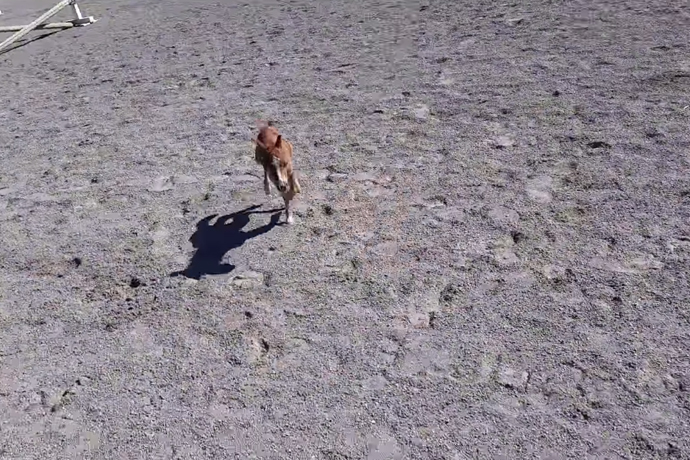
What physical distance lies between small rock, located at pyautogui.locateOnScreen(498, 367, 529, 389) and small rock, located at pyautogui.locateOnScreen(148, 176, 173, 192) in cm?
381

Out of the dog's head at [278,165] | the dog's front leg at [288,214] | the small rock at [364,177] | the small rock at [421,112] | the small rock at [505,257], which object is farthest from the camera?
the small rock at [421,112]

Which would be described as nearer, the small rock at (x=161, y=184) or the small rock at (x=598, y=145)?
the small rock at (x=598, y=145)

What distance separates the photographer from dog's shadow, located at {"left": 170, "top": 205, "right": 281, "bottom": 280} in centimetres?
550

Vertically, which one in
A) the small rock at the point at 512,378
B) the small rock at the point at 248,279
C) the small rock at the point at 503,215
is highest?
the small rock at the point at 248,279

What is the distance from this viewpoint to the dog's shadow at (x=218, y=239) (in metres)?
5.50

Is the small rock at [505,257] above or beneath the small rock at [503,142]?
beneath

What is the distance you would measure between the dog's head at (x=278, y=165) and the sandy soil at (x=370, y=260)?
1.53ft

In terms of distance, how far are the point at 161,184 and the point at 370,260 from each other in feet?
8.29

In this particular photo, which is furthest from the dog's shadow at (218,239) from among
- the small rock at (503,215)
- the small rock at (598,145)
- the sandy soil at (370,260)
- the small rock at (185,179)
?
the small rock at (598,145)

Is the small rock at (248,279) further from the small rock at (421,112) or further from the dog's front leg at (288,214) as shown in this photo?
the small rock at (421,112)

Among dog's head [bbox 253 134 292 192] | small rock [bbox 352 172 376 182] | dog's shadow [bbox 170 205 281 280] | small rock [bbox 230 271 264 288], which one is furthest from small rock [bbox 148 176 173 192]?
small rock [bbox 230 271 264 288]

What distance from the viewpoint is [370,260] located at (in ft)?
17.7

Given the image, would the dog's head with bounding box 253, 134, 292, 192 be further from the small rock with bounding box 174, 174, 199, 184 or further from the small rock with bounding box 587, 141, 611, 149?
the small rock with bounding box 587, 141, 611, 149

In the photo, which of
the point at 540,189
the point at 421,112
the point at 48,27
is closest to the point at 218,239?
the point at 540,189
